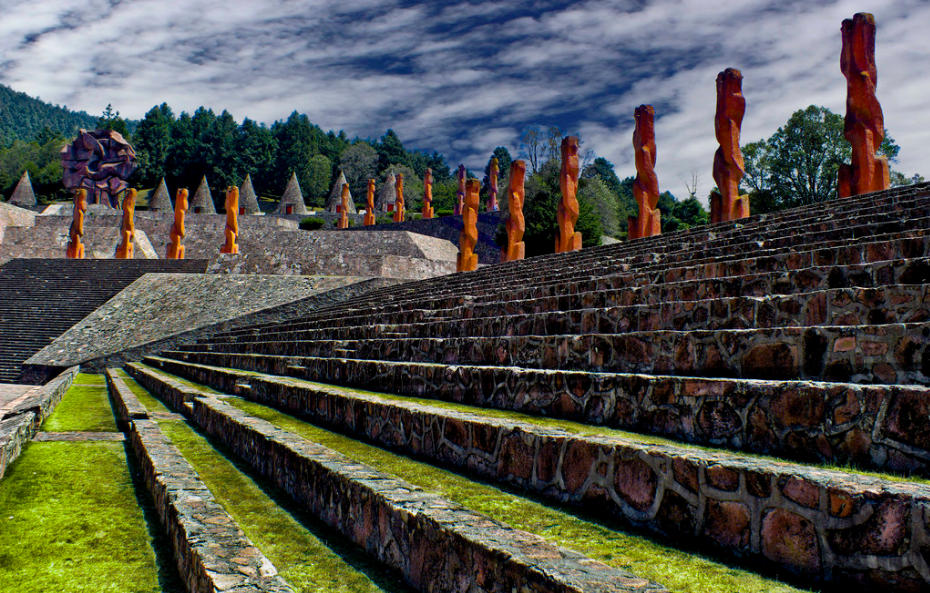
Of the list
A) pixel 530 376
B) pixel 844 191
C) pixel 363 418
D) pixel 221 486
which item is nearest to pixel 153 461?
pixel 221 486

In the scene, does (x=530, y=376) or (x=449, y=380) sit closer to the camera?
(x=530, y=376)

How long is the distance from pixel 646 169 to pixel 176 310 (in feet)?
43.0

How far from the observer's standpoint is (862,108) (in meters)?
11.3

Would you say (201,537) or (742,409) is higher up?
(742,409)

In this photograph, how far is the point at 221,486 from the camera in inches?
150

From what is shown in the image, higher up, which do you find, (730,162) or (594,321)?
(730,162)

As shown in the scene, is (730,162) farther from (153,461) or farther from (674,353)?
(153,461)

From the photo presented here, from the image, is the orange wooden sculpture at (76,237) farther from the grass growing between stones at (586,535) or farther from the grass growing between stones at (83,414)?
the grass growing between stones at (586,535)

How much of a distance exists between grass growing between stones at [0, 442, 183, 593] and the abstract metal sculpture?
47.6 meters

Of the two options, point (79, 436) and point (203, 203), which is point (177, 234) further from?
point (203, 203)

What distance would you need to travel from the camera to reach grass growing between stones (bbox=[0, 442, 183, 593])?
2.63 metres

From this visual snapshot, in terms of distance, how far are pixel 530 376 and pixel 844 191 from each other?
10350mm

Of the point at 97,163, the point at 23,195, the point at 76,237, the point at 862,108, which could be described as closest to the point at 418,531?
the point at 862,108

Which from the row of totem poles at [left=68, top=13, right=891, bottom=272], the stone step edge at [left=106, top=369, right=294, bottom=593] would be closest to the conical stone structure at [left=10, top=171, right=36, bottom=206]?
the row of totem poles at [left=68, top=13, right=891, bottom=272]
